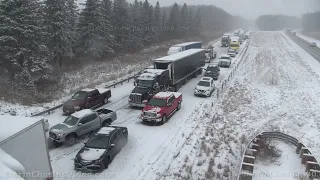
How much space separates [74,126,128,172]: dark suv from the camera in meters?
12.9

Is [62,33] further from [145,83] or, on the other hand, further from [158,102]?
[158,102]

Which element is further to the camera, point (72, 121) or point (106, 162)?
point (72, 121)

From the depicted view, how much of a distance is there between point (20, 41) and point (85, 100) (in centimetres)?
1040

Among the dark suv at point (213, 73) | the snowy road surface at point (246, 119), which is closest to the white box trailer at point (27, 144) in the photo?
the snowy road surface at point (246, 119)

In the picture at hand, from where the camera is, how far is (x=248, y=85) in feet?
106

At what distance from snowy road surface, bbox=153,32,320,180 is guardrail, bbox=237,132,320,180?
71 centimetres

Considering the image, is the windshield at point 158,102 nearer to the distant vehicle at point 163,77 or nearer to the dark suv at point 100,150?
the distant vehicle at point 163,77

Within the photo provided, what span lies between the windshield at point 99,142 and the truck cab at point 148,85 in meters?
8.56

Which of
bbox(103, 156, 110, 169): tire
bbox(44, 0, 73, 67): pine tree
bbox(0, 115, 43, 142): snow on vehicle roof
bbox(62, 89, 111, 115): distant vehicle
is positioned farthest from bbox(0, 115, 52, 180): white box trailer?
bbox(44, 0, 73, 67): pine tree

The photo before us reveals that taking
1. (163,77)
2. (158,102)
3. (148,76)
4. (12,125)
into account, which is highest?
(12,125)

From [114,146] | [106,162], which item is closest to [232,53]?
[114,146]

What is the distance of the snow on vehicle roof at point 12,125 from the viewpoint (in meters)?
8.56

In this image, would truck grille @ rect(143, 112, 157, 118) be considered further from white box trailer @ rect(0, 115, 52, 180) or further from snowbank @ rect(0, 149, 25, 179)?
snowbank @ rect(0, 149, 25, 179)

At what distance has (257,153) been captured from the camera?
1555cm
